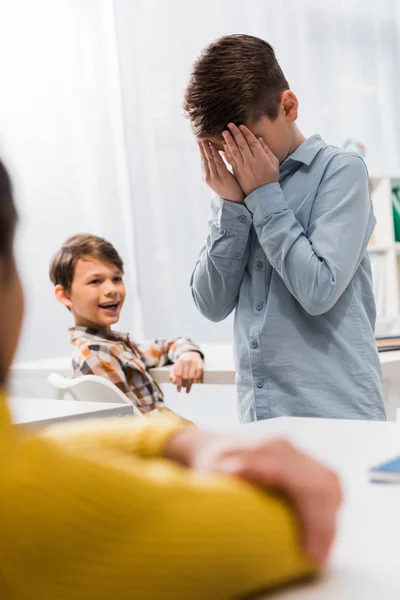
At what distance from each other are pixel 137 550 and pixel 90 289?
8.36 feet

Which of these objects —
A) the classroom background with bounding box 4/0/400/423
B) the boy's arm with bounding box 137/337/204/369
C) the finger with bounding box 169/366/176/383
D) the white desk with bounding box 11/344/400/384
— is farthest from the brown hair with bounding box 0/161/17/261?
the classroom background with bounding box 4/0/400/423

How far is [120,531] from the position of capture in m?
0.42

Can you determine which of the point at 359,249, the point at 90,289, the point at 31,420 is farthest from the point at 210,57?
the point at 90,289

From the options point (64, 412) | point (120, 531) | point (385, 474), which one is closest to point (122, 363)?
point (64, 412)

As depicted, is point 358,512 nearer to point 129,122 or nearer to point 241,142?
point 241,142

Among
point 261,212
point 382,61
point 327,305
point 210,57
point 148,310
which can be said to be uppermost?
point 382,61

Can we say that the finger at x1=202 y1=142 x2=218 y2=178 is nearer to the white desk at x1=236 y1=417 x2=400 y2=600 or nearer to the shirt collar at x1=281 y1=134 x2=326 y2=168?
the shirt collar at x1=281 y1=134 x2=326 y2=168

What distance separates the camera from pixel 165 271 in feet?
15.0

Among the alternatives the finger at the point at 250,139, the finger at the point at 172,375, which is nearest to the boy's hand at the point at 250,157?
the finger at the point at 250,139

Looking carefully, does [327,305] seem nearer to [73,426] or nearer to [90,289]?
[73,426]

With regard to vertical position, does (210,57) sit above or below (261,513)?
above

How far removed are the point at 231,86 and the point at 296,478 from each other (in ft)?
3.81

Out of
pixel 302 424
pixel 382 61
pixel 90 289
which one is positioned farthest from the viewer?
pixel 382 61

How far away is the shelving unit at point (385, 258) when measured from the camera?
4.11m
